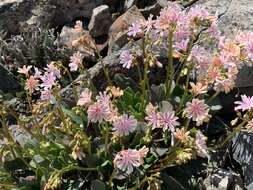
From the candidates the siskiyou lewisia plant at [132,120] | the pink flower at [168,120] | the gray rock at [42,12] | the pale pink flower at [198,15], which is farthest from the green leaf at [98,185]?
the gray rock at [42,12]

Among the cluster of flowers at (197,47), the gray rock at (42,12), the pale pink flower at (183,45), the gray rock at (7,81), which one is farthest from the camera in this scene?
the gray rock at (42,12)

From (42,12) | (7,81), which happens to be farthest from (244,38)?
(42,12)

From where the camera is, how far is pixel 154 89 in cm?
387

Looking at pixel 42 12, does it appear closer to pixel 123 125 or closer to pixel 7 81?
pixel 7 81

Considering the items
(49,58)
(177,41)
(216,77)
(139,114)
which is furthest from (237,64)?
(49,58)

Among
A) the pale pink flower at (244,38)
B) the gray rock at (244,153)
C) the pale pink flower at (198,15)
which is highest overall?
the pale pink flower at (198,15)

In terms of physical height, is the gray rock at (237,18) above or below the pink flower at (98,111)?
below

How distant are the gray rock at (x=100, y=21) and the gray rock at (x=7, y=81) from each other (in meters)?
0.85

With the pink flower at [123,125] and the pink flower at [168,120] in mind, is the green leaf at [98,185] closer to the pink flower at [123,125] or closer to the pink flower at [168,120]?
the pink flower at [123,125]

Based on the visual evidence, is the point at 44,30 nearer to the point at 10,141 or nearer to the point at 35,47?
the point at 35,47

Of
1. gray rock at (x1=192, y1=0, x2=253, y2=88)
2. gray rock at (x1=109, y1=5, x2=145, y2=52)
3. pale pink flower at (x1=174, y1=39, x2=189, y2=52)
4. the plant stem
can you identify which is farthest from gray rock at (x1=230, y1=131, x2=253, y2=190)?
gray rock at (x1=109, y1=5, x2=145, y2=52)

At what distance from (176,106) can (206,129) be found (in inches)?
16.9

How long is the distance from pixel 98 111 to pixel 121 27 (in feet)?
7.25

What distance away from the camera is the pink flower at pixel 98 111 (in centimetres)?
304
